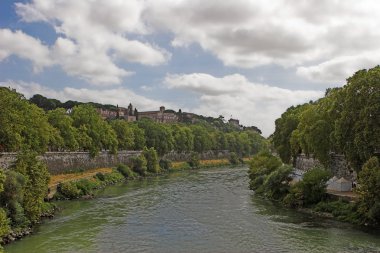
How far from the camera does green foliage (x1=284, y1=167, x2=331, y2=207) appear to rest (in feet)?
158

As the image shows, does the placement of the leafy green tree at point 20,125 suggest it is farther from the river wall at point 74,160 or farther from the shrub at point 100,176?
the shrub at point 100,176

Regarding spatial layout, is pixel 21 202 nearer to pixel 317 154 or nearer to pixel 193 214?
pixel 193 214

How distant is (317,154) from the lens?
56719 mm

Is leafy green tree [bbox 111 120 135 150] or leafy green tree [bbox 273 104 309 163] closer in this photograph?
leafy green tree [bbox 273 104 309 163]

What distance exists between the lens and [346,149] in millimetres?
46125

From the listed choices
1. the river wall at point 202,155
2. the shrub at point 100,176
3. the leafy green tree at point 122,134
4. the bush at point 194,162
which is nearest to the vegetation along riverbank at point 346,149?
the shrub at point 100,176

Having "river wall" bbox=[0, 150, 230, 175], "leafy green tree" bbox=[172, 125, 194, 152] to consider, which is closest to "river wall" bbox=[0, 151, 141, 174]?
"river wall" bbox=[0, 150, 230, 175]

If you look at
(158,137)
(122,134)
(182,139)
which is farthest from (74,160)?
(182,139)

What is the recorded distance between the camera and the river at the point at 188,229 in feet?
110

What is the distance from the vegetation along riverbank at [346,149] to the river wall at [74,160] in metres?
34.7

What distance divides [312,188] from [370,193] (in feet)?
33.7

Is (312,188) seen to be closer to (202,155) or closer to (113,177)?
(113,177)

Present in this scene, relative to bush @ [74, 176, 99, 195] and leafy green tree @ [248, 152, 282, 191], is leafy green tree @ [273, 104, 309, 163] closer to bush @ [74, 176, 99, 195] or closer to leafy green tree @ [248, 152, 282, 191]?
leafy green tree @ [248, 152, 282, 191]

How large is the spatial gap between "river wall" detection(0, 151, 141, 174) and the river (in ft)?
61.0
